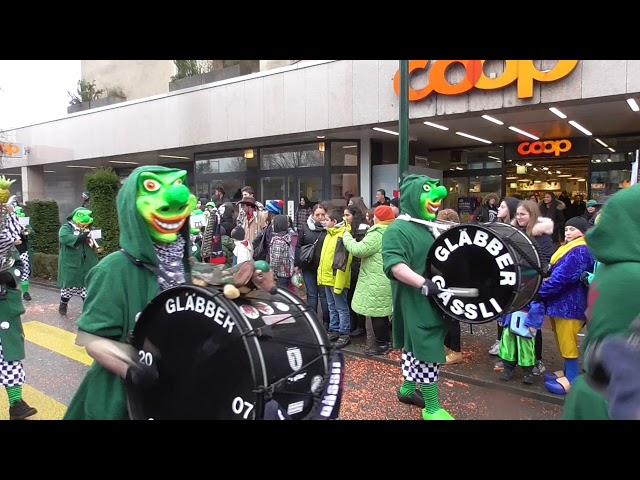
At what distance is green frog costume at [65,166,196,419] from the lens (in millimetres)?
2205

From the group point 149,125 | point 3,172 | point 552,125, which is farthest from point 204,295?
point 3,172

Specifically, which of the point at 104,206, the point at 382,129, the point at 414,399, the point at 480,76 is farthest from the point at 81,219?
the point at 480,76

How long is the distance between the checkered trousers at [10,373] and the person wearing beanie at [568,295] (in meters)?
4.70

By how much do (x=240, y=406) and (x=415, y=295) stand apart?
2305 mm

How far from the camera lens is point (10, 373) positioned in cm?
424

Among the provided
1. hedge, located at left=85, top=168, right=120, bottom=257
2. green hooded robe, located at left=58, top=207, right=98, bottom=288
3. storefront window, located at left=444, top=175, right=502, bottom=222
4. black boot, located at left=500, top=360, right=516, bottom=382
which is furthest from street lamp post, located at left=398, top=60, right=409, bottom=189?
storefront window, located at left=444, top=175, right=502, bottom=222

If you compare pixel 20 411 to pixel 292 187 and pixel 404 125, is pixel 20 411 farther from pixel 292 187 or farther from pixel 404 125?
pixel 292 187

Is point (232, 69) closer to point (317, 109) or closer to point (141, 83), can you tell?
point (317, 109)

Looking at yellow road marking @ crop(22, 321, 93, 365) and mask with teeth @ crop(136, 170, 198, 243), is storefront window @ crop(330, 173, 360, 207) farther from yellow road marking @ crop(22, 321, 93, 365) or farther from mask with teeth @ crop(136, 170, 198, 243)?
mask with teeth @ crop(136, 170, 198, 243)

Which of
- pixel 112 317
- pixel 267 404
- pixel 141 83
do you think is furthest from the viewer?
pixel 141 83

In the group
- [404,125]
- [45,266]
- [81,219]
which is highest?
[404,125]

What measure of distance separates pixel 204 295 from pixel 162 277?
0.64 metres

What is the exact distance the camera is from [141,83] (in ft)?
82.2

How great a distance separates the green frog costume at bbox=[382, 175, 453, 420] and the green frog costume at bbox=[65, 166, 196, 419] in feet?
5.98
